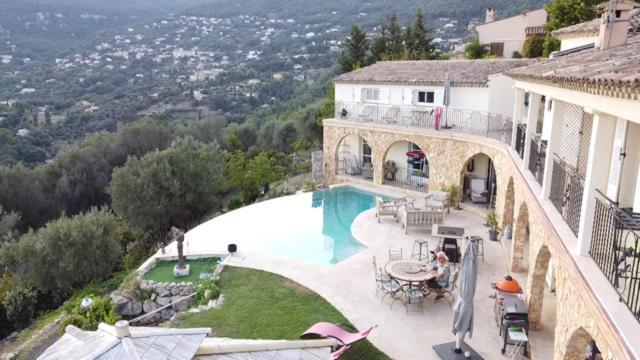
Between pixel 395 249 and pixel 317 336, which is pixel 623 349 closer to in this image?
pixel 317 336

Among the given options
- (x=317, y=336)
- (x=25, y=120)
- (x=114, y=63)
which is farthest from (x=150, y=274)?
(x=114, y=63)

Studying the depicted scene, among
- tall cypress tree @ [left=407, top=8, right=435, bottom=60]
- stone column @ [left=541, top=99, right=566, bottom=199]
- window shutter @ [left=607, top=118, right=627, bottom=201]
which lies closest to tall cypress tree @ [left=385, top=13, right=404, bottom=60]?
tall cypress tree @ [left=407, top=8, right=435, bottom=60]

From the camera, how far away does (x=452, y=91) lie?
25.6 meters

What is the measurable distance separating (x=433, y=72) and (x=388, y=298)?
17051 mm

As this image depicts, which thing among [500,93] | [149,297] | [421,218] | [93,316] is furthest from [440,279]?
[500,93]

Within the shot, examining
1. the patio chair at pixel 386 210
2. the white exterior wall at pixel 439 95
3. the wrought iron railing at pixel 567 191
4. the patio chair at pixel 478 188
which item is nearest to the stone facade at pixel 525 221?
the wrought iron railing at pixel 567 191

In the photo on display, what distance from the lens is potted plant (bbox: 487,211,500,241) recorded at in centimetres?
1873

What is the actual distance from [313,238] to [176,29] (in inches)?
5160

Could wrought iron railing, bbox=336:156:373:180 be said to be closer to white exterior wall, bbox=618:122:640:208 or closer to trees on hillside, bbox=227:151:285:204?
trees on hillside, bbox=227:151:285:204

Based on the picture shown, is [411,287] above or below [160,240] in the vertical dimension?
above

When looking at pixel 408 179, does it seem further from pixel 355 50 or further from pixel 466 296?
pixel 355 50

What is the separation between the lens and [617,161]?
33.7 ft

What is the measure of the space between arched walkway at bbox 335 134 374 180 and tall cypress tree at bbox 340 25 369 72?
16.3 meters

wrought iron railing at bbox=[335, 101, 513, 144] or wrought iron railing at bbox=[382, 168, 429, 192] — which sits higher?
wrought iron railing at bbox=[335, 101, 513, 144]
